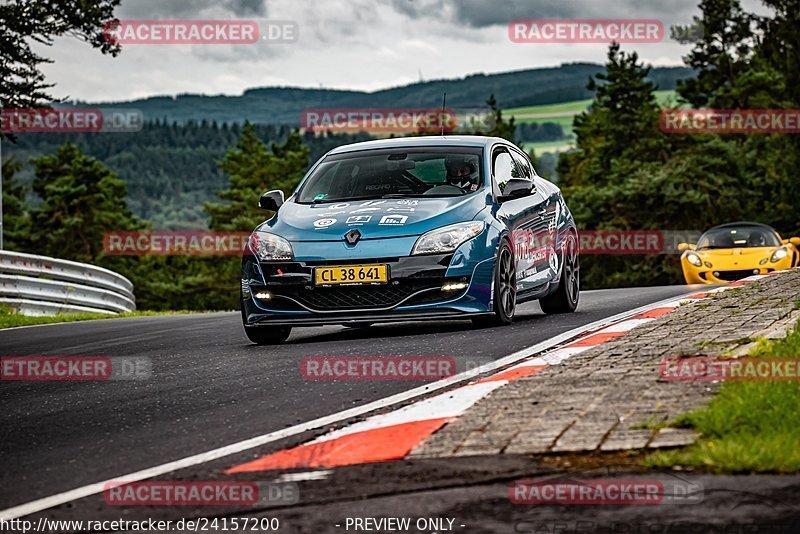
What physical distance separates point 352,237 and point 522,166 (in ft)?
10.6

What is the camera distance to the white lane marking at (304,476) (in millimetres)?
4934

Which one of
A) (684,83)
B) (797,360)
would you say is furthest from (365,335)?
(684,83)

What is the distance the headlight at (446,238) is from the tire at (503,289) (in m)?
0.36

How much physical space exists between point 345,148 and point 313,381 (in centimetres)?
479

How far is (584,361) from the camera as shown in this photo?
757 centimetres

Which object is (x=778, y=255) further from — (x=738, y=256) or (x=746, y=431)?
(x=746, y=431)

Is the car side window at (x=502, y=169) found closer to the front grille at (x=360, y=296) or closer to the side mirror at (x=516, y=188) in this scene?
the side mirror at (x=516, y=188)

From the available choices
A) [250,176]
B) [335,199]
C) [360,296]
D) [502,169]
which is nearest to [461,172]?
[502,169]

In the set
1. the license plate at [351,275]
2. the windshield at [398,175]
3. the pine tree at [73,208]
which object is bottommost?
the pine tree at [73,208]

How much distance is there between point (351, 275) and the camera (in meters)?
10.1

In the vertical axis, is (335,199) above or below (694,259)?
above

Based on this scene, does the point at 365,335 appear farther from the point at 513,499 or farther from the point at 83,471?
the point at 513,499

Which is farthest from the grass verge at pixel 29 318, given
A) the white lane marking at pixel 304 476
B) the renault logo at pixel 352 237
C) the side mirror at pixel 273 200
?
the white lane marking at pixel 304 476

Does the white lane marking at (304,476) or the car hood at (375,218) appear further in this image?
the car hood at (375,218)
